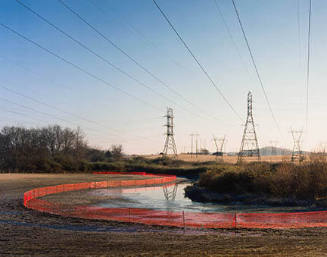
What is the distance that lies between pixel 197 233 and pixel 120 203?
20.2 metres

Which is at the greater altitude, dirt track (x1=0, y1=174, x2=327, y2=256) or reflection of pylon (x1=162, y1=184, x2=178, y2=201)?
dirt track (x1=0, y1=174, x2=327, y2=256)

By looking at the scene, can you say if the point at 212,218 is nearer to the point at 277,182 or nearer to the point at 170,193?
the point at 277,182

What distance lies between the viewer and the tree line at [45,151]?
351 ft

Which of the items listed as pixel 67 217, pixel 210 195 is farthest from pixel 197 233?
pixel 210 195

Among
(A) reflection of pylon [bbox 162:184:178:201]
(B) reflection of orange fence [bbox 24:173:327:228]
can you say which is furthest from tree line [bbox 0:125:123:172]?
(B) reflection of orange fence [bbox 24:173:327:228]

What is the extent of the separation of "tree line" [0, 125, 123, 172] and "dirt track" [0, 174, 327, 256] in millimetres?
86905

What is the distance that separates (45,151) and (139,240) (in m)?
105

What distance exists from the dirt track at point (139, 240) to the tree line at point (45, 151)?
86.9 meters

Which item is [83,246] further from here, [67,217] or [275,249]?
[67,217]

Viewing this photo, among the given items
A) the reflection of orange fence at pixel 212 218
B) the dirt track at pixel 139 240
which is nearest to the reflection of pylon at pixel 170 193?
the reflection of orange fence at pixel 212 218

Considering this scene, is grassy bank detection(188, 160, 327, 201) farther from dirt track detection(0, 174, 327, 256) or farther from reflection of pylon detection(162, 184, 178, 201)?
dirt track detection(0, 174, 327, 256)

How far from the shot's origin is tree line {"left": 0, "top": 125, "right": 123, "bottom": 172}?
107 metres

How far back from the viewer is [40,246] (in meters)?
15.2

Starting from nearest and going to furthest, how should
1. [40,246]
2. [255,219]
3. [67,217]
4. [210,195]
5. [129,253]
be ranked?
[129,253]
[40,246]
[67,217]
[255,219]
[210,195]
